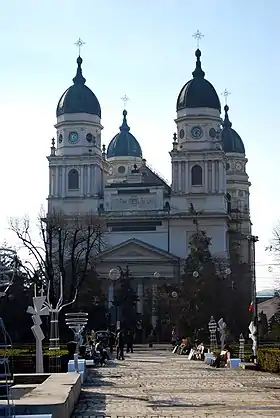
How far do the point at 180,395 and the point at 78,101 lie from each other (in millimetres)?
73532

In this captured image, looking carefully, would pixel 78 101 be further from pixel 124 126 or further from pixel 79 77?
pixel 124 126

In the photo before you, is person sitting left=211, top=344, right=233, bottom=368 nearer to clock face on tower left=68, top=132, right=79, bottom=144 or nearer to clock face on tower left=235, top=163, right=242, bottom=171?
clock face on tower left=68, top=132, right=79, bottom=144

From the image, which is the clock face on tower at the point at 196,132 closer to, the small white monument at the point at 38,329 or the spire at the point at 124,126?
the spire at the point at 124,126

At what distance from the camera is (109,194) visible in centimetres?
9169

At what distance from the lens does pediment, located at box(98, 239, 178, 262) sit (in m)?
88.1

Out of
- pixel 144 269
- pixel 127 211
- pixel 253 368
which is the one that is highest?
pixel 127 211

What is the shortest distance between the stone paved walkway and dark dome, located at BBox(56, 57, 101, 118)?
63.7m

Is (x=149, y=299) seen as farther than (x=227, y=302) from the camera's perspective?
Yes

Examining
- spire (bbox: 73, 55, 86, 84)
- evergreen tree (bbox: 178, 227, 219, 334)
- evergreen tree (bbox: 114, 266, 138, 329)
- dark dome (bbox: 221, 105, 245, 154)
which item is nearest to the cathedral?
spire (bbox: 73, 55, 86, 84)

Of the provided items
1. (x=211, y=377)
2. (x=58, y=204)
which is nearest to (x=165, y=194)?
(x=58, y=204)

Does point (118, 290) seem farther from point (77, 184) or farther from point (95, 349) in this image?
point (95, 349)

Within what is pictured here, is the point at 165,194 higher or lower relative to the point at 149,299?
higher

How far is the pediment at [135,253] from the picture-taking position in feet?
289

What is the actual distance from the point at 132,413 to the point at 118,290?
214 ft
